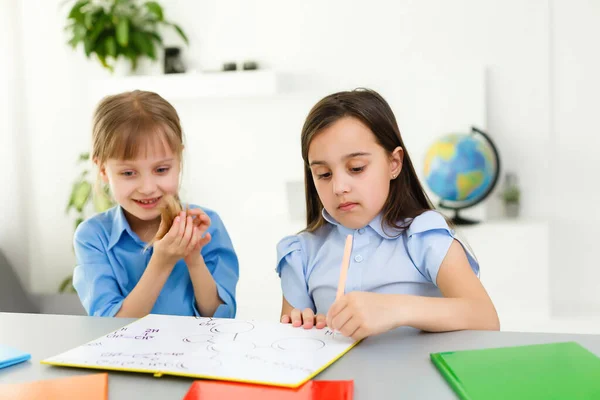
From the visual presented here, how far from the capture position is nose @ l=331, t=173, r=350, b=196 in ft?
4.24

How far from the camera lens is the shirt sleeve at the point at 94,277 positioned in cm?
145

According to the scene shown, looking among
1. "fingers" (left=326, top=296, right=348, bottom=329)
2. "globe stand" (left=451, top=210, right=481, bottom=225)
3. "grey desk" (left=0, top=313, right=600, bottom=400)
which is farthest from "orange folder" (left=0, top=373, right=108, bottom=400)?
"globe stand" (left=451, top=210, right=481, bottom=225)

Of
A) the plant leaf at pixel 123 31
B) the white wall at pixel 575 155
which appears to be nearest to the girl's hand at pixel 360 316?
the white wall at pixel 575 155

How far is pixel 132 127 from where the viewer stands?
1477mm

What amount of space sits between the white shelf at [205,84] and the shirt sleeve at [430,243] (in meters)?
2.43

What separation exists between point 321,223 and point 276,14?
2610 millimetres

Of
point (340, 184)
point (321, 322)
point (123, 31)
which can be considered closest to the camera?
point (321, 322)

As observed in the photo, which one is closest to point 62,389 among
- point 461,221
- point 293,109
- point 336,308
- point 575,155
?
point 336,308

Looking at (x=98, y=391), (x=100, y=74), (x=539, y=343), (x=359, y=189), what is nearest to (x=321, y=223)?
(x=359, y=189)

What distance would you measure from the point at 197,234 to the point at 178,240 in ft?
0.14

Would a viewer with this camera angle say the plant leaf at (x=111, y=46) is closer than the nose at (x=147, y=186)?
No

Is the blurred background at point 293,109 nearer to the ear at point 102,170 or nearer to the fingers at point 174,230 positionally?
the ear at point 102,170

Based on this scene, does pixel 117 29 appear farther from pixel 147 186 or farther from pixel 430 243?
pixel 430 243

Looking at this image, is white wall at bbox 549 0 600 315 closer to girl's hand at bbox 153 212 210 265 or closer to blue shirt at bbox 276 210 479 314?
blue shirt at bbox 276 210 479 314
